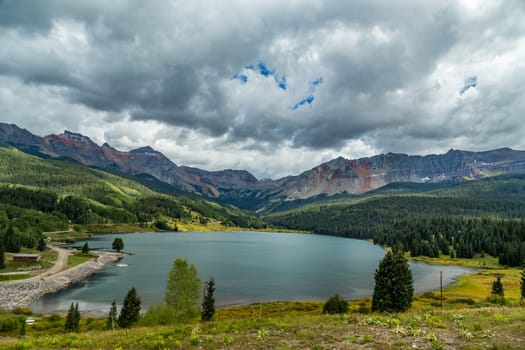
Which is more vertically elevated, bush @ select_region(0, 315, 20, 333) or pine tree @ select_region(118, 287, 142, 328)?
pine tree @ select_region(118, 287, 142, 328)

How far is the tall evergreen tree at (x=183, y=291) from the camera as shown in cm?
5362

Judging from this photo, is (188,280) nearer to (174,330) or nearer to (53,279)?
(174,330)

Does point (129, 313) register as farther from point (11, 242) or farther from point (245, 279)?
point (11, 242)

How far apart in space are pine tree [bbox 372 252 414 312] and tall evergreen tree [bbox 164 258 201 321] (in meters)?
32.8

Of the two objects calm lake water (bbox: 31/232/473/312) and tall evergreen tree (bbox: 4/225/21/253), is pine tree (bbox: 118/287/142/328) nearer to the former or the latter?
calm lake water (bbox: 31/232/473/312)

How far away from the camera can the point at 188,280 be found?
55.5 metres

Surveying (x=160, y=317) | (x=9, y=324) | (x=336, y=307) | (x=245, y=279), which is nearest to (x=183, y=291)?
(x=160, y=317)

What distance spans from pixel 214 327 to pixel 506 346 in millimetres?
17475

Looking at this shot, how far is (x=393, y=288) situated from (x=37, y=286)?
8675 centimetres

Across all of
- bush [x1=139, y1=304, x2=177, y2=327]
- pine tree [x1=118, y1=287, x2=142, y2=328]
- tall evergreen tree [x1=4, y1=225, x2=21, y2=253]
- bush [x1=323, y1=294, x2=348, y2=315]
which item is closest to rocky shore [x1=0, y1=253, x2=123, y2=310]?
tall evergreen tree [x1=4, y1=225, x2=21, y2=253]

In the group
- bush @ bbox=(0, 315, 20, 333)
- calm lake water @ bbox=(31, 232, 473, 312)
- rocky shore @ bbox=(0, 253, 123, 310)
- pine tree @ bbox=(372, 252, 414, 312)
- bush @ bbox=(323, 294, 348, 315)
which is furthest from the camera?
calm lake water @ bbox=(31, 232, 473, 312)

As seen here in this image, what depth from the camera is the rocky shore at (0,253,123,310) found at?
71.9 meters

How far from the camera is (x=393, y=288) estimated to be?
191 ft

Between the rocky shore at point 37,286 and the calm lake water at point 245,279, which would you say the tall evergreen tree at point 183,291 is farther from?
the rocky shore at point 37,286
